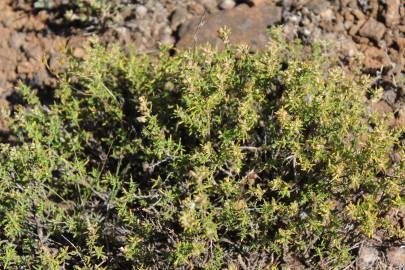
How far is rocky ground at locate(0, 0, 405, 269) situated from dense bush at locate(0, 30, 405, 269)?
2.17 ft

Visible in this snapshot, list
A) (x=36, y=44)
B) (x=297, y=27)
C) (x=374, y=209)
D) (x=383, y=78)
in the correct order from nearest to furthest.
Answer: (x=374, y=209)
(x=383, y=78)
(x=297, y=27)
(x=36, y=44)

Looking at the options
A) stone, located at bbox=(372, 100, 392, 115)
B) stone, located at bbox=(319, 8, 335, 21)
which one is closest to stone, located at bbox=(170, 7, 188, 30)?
stone, located at bbox=(319, 8, 335, 21)

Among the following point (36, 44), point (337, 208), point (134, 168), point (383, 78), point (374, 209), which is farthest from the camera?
point (36, 44)

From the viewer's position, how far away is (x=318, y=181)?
141 inches

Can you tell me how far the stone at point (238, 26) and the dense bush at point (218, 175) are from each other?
701mm

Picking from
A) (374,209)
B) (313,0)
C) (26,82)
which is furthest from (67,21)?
(374,209)

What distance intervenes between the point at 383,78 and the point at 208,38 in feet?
4.97

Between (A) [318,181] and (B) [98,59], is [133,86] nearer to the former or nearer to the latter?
(B) [98,59]

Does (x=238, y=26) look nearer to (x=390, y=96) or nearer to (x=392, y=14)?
(x=392, y=14)

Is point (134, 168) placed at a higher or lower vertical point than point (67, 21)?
lower

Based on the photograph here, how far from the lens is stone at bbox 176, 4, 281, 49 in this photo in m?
4.95

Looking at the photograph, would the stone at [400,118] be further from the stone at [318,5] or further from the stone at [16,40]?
the stone at [16,40]

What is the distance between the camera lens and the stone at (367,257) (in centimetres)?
388

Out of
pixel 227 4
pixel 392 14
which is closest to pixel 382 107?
pixel 392 14
